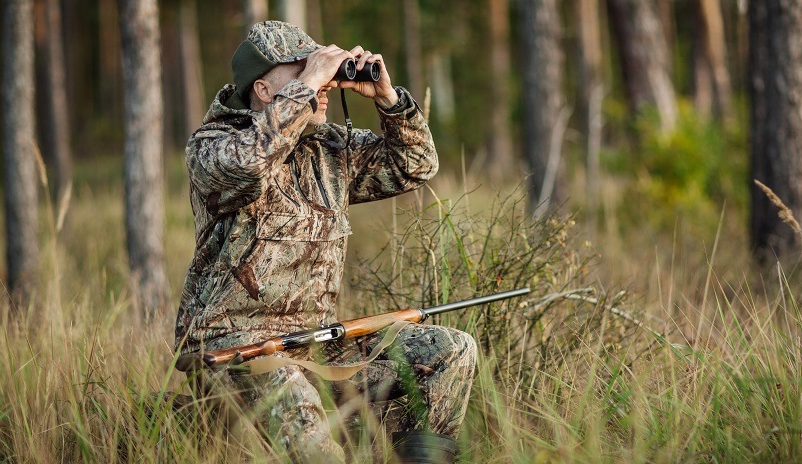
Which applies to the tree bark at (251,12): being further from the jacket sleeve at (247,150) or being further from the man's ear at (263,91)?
the jacket sleeve at (247,150)

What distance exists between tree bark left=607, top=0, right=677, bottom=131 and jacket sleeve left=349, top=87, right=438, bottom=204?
27.2 feet

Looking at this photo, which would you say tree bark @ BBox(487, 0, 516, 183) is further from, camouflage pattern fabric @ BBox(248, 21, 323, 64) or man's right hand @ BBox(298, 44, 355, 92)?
man's right hand @ BBox(298, 44, 355, 92)

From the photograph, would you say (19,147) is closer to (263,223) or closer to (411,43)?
(263,223)

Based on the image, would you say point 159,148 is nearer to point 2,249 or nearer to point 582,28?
point 2,249

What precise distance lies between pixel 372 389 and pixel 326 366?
1.16ft

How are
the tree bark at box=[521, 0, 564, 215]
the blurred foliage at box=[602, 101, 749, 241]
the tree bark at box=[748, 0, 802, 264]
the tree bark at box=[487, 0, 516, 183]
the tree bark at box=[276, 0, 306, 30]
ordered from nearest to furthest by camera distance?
1. the tree bark at box=[748, 0, 802, 264]
2. the blurred foliage at box=[602, 101, 749, 241]
3. the tree bark at box=[276, 0, 306, 30]
4. the tree bark at box=[521, 0, 564, 215]
5. the tree bark at box=[487, 0, 516, 183]

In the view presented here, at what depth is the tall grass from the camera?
299 centimetres

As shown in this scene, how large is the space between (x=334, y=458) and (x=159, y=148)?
3.96m

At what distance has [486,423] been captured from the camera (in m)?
3.43

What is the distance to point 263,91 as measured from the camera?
3.49 meters

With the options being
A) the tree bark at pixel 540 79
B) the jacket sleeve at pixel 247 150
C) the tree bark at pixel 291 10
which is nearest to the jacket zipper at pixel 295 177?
the jacket sleeve at pixel 247 150

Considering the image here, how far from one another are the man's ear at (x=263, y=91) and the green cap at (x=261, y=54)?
3 centimetres

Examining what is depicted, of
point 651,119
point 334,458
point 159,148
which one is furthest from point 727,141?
point 334,458

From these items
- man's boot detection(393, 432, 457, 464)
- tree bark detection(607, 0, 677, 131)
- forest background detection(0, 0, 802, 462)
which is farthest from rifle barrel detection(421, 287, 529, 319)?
tree bark detection(607, 0, 677, 131)
